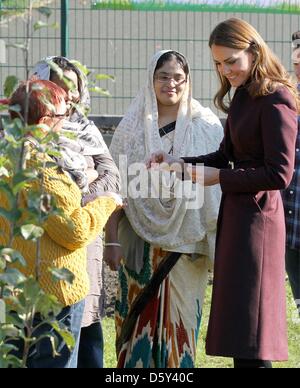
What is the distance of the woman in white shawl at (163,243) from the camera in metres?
5.41

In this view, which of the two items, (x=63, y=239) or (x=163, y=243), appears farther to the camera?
(x=163, y=243)

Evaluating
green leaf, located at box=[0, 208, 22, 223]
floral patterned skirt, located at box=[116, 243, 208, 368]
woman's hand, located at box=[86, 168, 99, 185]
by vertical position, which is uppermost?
woman's hand, located at box=[86, 168, 99, 185]

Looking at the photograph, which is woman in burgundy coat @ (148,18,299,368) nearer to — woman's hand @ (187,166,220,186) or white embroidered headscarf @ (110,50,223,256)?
woman's hand @ (187,166,220,186)

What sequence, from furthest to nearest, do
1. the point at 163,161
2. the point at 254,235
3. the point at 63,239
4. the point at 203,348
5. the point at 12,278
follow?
the point at 203,348 < the point at 163,161 < the point at 254,235 < the point at 63,239 < the point at 12,278

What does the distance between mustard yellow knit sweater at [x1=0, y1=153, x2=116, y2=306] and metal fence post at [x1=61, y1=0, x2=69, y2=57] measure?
14.5 ft

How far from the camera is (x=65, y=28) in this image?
8.41 m

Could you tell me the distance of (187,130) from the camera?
5449 mm

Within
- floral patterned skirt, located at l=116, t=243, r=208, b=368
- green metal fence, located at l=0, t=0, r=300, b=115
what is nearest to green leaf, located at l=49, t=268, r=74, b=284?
floral patterned skirt, located at l=116, t=243, r=208, b=368

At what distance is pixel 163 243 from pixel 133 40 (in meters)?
4.07

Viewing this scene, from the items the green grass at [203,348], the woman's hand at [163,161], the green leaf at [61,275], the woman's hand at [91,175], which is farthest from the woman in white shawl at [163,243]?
the green leaf at [61,275]

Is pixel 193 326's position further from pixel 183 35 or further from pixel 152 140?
pixel 183 35

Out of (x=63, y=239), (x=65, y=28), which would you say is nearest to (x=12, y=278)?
(x=63, y=239)

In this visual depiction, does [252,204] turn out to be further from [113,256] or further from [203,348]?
[203,348]

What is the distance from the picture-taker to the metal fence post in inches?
331
